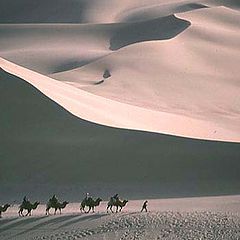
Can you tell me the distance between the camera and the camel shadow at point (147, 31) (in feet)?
145

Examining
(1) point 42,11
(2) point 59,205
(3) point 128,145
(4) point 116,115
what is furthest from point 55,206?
(1) point 42,11

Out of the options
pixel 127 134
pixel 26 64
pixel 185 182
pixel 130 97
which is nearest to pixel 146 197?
pixel 185 182

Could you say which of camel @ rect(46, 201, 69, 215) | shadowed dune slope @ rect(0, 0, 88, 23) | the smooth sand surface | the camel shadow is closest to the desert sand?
the smooth sand surface

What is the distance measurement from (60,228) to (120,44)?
3308 cm

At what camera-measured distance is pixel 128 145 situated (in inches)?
689

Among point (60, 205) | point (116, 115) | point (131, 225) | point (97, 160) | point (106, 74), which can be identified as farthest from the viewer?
point (106, 74)

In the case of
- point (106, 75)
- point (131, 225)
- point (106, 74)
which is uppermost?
point (106, 74)

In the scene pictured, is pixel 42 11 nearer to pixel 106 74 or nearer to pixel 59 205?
pixel 106 74

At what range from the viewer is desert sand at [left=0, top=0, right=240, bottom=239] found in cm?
1248

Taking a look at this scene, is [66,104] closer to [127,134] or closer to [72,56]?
[127,134]

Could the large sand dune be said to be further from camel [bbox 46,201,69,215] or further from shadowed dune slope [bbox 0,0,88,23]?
camel [bbox 46,201,69,215]

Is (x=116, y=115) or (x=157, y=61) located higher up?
(x=157, y=61)

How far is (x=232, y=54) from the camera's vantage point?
1540 inches

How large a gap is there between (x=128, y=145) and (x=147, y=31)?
30.0 m
